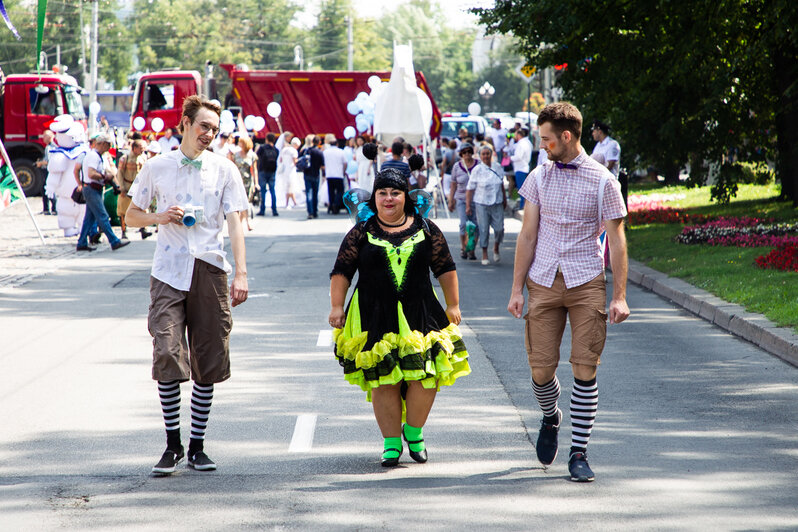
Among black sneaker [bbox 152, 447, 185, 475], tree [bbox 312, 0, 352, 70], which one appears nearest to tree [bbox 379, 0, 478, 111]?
tree [bbox 312, 0, 352, 70]

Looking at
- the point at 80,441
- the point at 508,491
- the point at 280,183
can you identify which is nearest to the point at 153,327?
the point at 80,441

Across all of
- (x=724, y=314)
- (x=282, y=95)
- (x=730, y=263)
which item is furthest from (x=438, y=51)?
(x=724, y=314)

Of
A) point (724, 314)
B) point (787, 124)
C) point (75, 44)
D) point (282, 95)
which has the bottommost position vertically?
point (724, 314)

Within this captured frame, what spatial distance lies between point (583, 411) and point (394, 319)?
3.56 ft

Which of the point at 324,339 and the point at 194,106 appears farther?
the point at 324,339

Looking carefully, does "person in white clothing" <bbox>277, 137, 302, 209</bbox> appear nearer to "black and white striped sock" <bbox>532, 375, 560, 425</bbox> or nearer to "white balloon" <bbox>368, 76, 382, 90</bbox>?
"white balloon" <bbox>368, 76, 382, 90</bbox>

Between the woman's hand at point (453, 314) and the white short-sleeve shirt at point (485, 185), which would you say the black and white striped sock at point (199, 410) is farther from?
the white short-sleeve shirt at point (485, 185)

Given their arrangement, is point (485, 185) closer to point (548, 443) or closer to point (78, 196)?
point (78, 196)

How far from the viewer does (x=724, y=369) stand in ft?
27.5

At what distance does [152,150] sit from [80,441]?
15.2m

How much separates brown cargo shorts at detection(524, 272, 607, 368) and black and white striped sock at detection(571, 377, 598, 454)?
0.13m

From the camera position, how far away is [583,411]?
5414 mm

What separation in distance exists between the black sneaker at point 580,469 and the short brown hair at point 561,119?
5.37 ft

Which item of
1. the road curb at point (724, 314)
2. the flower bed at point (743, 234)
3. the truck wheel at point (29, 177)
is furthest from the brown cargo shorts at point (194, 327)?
the truck wheel at point (29, 177)
